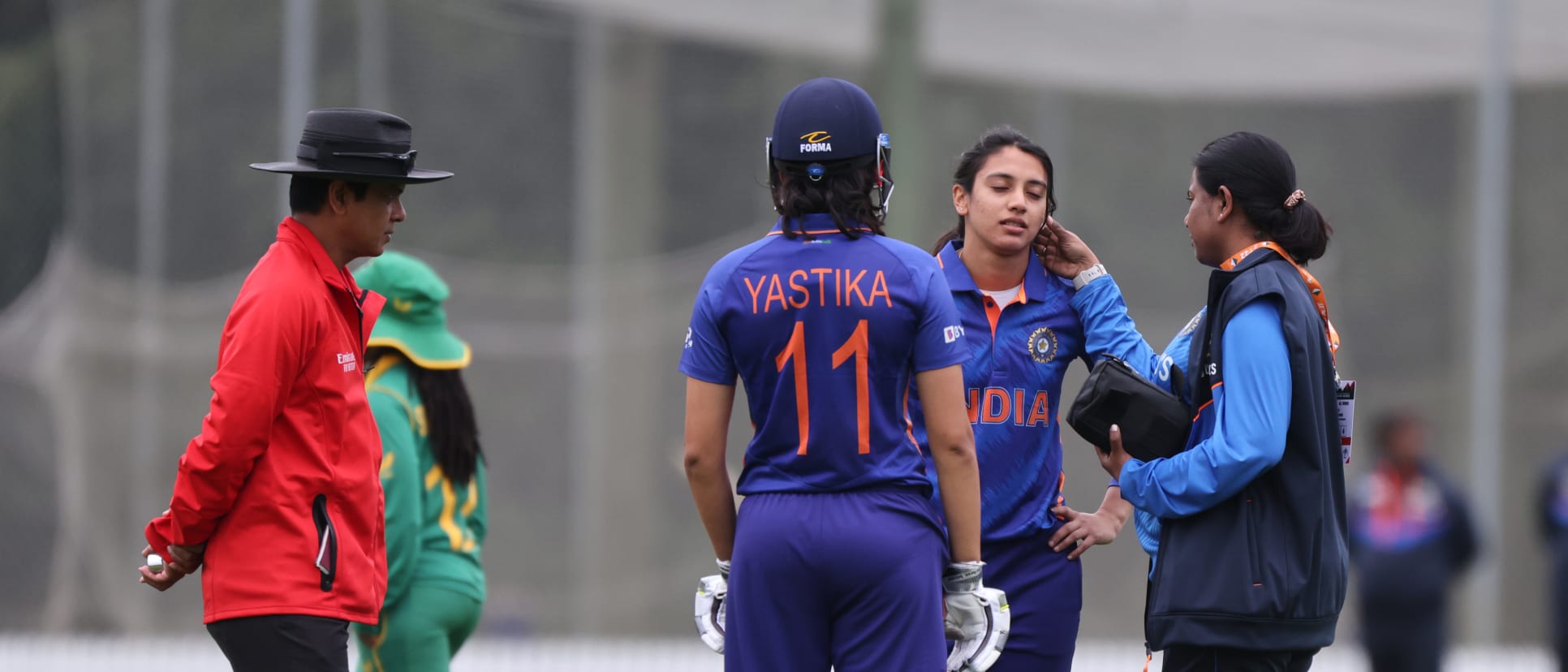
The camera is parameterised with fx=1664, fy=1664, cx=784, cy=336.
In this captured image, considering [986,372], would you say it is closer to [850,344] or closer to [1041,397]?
[1041,397]

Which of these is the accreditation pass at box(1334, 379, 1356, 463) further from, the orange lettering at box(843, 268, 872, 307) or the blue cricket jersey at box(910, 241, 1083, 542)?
the orange lettering at box(843, 268, 872, 307)

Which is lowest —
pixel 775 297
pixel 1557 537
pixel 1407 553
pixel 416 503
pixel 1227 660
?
pixel 1407 553

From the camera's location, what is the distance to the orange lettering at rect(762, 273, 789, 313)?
136 inches

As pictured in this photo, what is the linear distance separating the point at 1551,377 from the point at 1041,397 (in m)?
7.84

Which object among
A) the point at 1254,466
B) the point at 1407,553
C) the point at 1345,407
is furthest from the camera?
the point at 1407,553

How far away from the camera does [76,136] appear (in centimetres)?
1094

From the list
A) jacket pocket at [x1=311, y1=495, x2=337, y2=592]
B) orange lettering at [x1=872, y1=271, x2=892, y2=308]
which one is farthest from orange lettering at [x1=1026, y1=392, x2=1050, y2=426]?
jacket pocket at [x1=311, y1=495, x2=337, y2=592]

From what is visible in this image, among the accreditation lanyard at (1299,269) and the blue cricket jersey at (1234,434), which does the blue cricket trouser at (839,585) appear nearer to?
the blue cricket jersey at (1234,434)

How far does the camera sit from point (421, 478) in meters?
4.87

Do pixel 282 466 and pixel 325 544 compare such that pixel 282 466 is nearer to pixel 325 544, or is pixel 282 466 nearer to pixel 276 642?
pixel 325 544

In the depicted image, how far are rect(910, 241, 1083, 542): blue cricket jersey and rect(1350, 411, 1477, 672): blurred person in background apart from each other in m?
4.51

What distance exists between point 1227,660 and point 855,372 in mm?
1042

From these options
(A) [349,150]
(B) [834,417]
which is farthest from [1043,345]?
(A) [349,150]

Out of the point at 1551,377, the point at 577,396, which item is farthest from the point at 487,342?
the point at 1551,377
